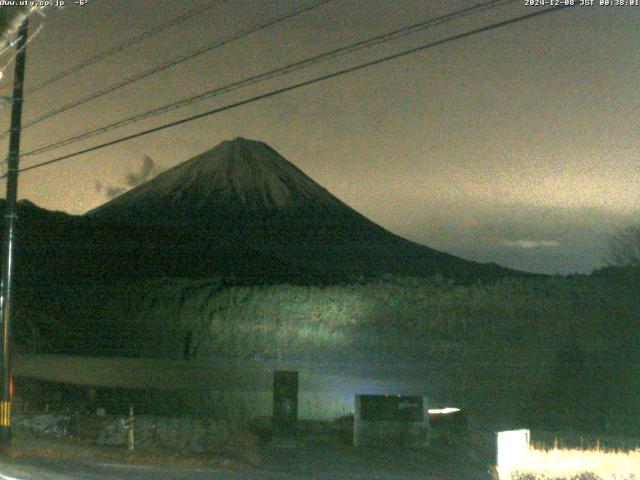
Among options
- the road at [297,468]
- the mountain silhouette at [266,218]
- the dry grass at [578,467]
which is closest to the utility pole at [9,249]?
the road at [297,468]

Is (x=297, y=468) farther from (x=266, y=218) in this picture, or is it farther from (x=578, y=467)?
(x=266, y=218)

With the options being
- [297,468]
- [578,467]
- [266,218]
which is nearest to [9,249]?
[297,468]

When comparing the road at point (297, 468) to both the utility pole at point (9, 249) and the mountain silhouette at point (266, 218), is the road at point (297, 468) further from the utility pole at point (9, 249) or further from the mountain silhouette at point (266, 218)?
the mountain silhouette at point (266, 218)

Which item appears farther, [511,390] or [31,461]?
[511,390]

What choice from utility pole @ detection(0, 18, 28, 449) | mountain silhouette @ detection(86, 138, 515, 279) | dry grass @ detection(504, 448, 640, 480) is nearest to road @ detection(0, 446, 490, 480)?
utility pole @ detection(0, 18, 28, 449)

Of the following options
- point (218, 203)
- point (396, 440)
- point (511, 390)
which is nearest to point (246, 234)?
point (218, 203)

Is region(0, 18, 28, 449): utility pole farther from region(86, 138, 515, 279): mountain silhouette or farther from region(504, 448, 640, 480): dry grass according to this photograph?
region(86, 138, 515, 279): mountain silhouette

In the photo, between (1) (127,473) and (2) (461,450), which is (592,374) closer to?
(2) (461,450)
